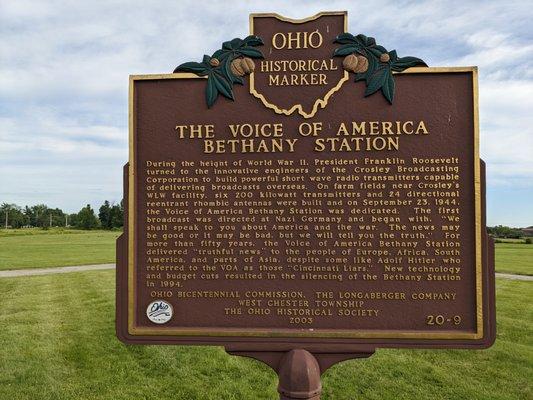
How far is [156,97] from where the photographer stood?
4609 millimetres

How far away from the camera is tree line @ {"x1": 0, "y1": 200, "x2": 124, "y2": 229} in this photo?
77.4 metres

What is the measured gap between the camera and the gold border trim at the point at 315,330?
13.8ft

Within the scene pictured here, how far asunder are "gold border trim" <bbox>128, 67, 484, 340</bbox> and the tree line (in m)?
69.6

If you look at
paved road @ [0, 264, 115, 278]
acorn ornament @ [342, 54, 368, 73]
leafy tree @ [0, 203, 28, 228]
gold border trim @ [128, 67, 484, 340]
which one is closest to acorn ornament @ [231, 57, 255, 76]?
gold border trim @ [128, 67, 484, 340]

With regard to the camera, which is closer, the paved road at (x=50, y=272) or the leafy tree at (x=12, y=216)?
the paved road at (x=50, y=272)


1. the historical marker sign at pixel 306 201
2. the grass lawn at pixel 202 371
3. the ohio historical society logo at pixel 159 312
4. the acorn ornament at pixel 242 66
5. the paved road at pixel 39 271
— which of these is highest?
the acorn ornament at pixel 242 66

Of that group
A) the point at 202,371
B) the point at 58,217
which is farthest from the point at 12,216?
the point at 202,371

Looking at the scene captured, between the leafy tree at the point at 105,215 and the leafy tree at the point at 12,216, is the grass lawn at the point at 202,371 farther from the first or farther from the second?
A: the leafy tree at the point at 12,216

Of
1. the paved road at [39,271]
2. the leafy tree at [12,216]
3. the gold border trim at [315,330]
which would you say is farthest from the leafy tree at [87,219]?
the gold border trim at [315,330]

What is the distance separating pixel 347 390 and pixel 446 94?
454 centimetres

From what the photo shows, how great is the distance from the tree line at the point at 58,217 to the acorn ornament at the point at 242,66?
69.9 metres

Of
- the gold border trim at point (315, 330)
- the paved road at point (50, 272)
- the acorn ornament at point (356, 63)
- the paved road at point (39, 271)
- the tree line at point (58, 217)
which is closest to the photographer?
the gold border trim at point (315, 330)

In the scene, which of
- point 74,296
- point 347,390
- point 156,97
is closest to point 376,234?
point 156,97

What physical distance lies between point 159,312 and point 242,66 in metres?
2.65
